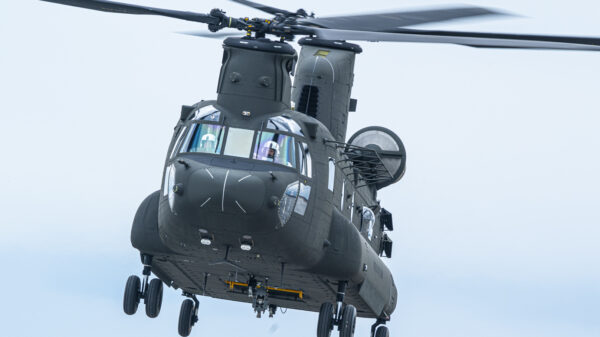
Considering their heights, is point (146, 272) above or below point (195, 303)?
above

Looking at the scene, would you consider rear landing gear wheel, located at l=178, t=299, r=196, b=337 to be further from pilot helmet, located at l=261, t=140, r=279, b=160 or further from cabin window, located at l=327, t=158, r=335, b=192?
pilot helmet, located at l=261, t=140, r=279, b=160

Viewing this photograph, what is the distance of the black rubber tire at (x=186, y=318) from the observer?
31766mm

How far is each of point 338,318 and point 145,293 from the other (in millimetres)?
4691

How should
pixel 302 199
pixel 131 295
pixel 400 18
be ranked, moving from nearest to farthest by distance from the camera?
1. pixel 400 18
2. pixel 302 199
3. pixel 131 295

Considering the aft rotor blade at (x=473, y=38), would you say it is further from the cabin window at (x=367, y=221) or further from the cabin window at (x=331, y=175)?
the cabin window at (x=367, y=221)

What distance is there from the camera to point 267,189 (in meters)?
25.6

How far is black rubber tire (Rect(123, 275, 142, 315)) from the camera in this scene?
29.7 m

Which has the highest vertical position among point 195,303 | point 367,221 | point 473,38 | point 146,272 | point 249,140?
point 473,38

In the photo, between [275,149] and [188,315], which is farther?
[188,315]

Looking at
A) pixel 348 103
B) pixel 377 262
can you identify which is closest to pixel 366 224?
pixel 377 262

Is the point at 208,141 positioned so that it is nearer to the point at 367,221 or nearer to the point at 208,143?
the point at 208,143

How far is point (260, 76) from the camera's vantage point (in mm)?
27375

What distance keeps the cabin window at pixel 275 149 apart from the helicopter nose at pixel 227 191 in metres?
0.90

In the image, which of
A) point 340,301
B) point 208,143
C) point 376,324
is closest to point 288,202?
point 208,143
